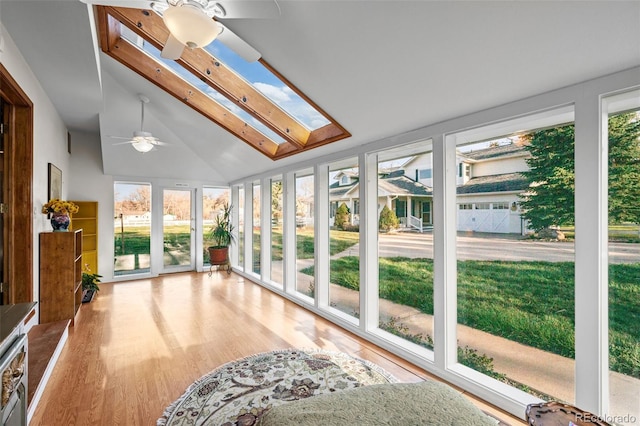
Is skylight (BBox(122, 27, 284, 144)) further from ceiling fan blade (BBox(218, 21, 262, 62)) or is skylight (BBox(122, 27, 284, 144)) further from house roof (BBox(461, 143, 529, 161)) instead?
house roof (BBox(461, 143, 529, 161))

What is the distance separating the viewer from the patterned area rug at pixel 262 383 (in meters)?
2.05

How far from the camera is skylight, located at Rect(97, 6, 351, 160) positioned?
2.83 meters

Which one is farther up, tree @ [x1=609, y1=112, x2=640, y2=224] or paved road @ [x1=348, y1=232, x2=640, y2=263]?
tree @ [x1=609, y1=112, x2=640, y2=224]

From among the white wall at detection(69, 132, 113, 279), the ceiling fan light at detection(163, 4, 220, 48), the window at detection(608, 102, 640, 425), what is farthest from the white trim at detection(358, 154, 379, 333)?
the white wall at detection(69, 132, 113, 279)

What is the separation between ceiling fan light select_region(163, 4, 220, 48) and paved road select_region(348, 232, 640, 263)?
236cm

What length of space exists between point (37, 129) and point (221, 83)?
80.6 inches

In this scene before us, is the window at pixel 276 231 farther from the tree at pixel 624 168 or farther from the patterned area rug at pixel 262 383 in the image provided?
the tree at pixel 624 168

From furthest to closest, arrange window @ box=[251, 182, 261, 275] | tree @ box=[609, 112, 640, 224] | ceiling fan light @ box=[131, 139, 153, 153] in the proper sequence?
window @ box=[251, 182, 261, 275], ceiling fan light @ box=[131, 139, 153, 153], tree @ box=[609, 112, 640, 224]

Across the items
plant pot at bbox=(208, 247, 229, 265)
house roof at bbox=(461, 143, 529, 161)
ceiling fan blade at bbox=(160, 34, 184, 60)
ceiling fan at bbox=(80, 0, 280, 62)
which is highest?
ceiling fan blade at bbox=(160, 34, 184, 60)

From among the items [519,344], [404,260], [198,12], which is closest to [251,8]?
[198,12]

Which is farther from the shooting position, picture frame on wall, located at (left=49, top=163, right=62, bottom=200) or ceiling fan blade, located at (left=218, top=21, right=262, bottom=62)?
picture frame on wall, located at (left=49, top=163, right=62, bottom=200)

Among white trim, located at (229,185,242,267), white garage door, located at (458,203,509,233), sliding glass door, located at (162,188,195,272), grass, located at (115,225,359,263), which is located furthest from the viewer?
white trim, located at (229,185,242,267)

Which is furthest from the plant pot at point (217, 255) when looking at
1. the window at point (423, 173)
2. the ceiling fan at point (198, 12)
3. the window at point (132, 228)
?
the ceiling fan at point (198, 12)

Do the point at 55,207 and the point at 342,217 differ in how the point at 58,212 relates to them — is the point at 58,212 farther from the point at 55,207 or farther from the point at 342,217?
the point at 342,217
